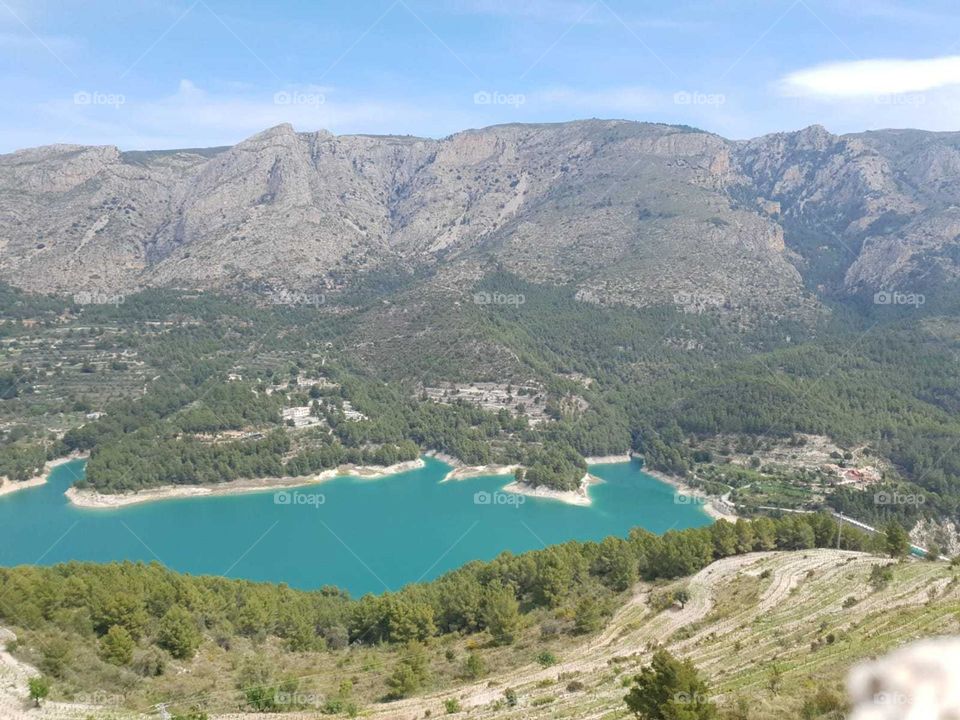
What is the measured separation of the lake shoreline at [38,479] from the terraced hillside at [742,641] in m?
50.2

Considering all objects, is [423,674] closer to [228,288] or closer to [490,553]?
[490,553]

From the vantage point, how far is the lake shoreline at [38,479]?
5828cm

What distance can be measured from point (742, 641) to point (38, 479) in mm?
60634

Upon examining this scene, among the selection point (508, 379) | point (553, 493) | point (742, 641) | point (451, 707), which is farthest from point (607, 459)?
point (451, 707)

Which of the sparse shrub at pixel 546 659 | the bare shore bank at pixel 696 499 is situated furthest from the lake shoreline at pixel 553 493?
the sparse shrub at pixel 546 659

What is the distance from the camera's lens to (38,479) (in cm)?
6059

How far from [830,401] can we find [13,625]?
220 ft

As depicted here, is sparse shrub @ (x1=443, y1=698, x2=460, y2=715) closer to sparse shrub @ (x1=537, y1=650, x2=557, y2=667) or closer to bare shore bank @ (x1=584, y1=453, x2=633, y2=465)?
sparse shrub @ (x1=537, y1=650, x2=557, y2=667)

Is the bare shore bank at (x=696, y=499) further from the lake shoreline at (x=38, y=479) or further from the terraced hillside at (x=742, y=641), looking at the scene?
the lake shoreline at (x=38, y=479)

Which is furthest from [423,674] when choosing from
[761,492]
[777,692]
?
[761,492]

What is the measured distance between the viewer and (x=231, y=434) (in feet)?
224

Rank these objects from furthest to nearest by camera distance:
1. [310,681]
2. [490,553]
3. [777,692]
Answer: [490,553] < [310,681] < [777,692]

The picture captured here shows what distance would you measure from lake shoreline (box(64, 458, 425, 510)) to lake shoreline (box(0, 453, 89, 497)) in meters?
4.62

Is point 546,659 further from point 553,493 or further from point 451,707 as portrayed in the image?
point 553,493
